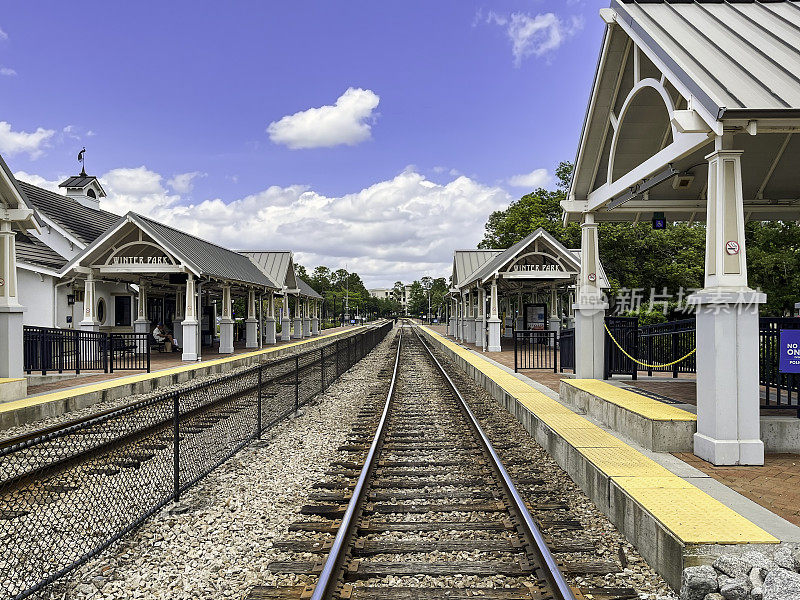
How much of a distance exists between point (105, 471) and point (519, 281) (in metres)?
24.8

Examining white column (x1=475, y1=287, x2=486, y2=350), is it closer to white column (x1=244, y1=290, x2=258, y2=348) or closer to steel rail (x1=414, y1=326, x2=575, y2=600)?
white column (x1=244, y1=290, x2=258, y2=348)

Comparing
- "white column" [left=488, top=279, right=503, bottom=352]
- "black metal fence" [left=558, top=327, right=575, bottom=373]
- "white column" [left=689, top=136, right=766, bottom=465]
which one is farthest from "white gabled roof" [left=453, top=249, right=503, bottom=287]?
"white column" [left=689, top=136, right=766, bottom=465]

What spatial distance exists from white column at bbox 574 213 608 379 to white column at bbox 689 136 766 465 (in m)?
4.35

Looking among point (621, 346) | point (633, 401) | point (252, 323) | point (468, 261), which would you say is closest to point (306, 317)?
point (468, 261)

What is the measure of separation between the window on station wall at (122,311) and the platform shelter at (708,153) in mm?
24666

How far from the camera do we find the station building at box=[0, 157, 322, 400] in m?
12.0

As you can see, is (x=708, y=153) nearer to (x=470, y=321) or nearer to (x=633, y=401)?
(x=633, y=401)

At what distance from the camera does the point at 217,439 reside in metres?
8.08

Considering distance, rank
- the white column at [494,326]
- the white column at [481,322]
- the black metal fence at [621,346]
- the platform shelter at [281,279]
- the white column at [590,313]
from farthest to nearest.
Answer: the platform shelter at [281,279], the white column at [481,322], the white column at [494,326], the black metal fence at [621,346], the white column at [590,313]

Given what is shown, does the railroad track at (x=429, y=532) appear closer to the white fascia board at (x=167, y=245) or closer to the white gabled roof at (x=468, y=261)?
the white fascia board at (x=167, y=245)

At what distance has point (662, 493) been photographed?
492cm

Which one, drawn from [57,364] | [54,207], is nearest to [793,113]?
[57,364]

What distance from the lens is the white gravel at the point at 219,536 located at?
13.8 feet

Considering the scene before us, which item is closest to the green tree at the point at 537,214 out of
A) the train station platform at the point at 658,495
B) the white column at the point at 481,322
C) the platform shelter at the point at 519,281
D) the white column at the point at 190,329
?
the platform shelter at the point at 519,281
